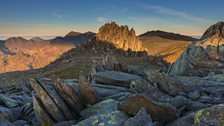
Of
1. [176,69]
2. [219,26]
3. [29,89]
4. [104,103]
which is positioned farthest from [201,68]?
[29,89]

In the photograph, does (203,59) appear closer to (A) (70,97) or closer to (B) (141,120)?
(A) (70,97)

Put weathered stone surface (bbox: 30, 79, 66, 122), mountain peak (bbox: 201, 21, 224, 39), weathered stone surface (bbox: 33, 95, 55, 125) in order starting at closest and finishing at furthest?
weathered stone surface (bbox: 33, 95, 55, 125), weathered stone surface (bbox: 30, 79, 66, 122), mountain peak (bbox: 201, 21, 224, 39)

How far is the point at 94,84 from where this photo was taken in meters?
26.5

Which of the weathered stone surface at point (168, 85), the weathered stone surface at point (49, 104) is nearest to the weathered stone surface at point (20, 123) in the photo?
the weathered stone surface at point (49, 104)

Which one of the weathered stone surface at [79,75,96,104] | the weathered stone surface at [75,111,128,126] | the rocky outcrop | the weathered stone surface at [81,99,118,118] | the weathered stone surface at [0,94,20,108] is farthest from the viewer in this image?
the rocky outcrop

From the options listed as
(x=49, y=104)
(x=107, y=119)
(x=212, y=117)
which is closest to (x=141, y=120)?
(x=107, y=119)

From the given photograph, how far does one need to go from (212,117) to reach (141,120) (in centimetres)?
380

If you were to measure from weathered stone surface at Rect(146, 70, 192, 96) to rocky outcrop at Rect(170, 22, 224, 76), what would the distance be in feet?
31.0

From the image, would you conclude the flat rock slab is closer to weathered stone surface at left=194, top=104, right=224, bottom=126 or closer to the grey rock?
the grey rock

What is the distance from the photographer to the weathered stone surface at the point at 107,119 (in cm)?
1795

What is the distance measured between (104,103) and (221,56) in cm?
1900

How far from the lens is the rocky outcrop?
3316cm

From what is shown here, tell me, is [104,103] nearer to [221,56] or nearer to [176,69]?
[176,69]

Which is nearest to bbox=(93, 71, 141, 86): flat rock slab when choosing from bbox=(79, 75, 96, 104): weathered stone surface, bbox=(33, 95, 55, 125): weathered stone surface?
bbox=(79, 75, 96, 104): weathered stone surface
